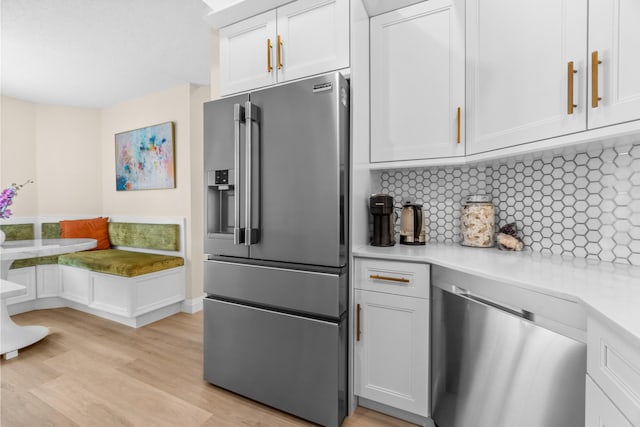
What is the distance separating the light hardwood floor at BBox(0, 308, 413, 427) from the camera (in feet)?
4.99

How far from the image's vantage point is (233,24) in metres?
1.80

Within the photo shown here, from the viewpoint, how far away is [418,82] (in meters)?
1.63

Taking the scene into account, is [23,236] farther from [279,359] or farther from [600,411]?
[600,411]

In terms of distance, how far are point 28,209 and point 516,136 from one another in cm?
507

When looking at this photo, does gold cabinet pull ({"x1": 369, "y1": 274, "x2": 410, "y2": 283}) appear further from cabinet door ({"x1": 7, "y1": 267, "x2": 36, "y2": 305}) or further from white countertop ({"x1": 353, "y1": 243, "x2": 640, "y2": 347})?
cabinet door ({"x1": 7, "y1": 267, "x2": 36, "y2": 305})

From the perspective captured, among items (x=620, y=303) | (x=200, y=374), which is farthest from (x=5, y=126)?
(x=620, y=303)

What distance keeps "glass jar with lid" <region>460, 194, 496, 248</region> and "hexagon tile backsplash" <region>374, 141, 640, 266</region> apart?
113mm

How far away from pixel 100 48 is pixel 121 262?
6.47 ft

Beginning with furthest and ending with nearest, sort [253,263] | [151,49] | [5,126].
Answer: [5,126] → [151,49] → [253,263]

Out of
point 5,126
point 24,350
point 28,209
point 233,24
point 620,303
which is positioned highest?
point 233,24

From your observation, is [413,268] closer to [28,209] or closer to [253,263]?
[253,263]

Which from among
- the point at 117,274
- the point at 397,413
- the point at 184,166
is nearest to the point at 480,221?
the point at 397,413

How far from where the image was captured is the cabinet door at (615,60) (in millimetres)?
898

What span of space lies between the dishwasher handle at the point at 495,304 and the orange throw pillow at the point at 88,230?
4075 millimetres
